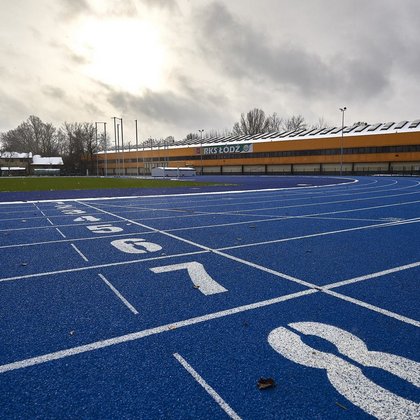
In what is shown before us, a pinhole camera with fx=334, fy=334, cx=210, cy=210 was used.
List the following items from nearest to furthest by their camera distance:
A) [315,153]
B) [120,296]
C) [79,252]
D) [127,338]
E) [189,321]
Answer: [127,338] < [189,321] < [120,296] < [79,252] < [315,153]

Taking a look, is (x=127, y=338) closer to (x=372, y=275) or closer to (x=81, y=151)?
(x=372, y=275)

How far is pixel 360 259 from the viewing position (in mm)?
6809

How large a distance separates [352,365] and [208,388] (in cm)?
138

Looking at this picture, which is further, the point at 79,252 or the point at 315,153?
the point at 315,153

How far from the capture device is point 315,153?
6538 centimetres

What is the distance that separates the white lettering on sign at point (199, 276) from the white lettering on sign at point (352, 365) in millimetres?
1470

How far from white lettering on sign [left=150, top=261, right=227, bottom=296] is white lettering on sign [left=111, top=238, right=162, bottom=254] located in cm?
136

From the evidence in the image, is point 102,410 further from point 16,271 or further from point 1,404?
point 16,271

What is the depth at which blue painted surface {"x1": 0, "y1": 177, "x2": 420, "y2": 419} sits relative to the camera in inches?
106

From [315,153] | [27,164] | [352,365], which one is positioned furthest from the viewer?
[27,164]

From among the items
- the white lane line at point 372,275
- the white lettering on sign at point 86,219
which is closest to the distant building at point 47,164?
the white lettering on sign at point 86,219

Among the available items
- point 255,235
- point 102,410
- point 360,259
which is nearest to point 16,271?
point 102,410

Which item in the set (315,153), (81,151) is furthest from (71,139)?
(315,153)

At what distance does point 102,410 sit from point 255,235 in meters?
7.13
